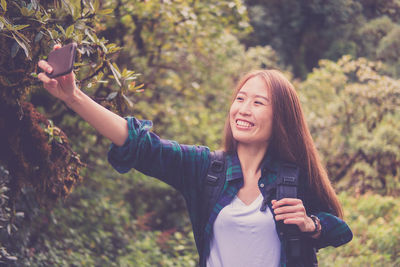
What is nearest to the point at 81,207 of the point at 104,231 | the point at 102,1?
the point at 104,231

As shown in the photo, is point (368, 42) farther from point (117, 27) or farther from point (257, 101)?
point (257, 101)

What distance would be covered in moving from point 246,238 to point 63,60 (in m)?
1.00

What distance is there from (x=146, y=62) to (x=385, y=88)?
155 inches

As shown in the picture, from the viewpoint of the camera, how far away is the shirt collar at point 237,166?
1.94m

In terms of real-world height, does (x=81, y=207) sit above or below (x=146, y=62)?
below

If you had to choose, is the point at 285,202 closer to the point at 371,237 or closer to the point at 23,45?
the point at 23,45

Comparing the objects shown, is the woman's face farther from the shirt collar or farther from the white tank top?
the white tank top

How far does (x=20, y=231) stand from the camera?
10.7 ft

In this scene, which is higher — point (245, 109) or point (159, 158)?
point (245, 109)

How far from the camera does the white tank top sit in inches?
72.2

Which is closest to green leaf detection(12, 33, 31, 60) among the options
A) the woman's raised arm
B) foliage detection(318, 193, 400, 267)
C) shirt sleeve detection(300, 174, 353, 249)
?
the woman's raised arm

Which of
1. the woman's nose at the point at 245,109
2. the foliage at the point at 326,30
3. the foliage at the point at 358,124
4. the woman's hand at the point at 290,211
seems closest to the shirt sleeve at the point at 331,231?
the woman's hand at the point at 290,211

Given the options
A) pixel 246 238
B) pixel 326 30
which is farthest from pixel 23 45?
pixel 326 30

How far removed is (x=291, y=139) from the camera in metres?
2.09
